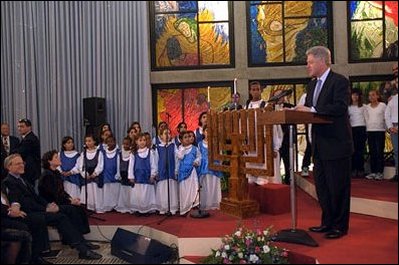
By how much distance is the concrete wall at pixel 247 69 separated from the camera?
7617mm

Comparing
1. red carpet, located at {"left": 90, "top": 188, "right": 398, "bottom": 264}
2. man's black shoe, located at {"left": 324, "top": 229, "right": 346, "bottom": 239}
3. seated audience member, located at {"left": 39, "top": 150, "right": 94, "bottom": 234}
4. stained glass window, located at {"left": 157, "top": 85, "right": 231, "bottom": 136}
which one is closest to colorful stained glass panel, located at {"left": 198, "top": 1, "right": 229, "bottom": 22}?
stained glass window, located at {"left": 157, "top": 85, "right": 231, "bottom": 136}

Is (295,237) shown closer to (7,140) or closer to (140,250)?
(140,250)

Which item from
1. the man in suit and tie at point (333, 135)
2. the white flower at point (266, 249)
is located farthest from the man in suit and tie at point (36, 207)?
the man in suit and tie at point (333, 135)

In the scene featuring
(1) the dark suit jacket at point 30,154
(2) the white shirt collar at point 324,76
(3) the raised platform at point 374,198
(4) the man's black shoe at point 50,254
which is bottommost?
(4) the man's black shoe at point 50,254

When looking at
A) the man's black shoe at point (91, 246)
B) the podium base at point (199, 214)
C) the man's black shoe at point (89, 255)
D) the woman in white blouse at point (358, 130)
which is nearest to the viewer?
the man's black shoe at point (89, 255)

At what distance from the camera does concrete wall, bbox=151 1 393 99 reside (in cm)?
762

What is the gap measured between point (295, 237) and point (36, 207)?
2.53 meters

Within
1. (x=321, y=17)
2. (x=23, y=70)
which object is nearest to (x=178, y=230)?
(x=23, y=70)

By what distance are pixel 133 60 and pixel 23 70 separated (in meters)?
1.55

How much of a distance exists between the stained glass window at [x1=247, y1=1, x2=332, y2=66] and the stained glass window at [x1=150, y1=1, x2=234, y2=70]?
1.32 ft

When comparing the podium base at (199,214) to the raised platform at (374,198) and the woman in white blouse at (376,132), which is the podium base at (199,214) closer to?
the raised platform at (374,198)

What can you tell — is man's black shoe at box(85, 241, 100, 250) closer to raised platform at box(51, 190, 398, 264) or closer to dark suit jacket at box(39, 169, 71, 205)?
raised platform at box(51, 190, 398, 264)

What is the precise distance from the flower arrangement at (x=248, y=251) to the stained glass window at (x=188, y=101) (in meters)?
4.16

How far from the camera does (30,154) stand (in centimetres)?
638
